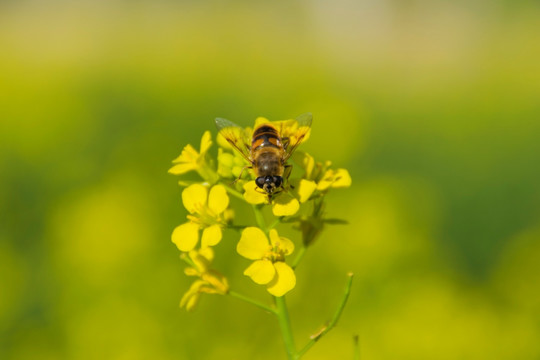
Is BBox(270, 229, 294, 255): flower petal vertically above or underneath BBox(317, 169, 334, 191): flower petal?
underneath

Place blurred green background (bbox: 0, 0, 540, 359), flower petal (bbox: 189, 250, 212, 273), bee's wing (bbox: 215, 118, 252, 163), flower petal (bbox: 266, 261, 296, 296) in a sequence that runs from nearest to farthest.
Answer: flower petal (bbox: 266, 261, 296, 296)
flower petal (bbox: 189, 250, 212, 273)
bee's wing (bbox: 215, 118, 252, 163)
blurred green background (bbox: 0, 0, 540, 359)

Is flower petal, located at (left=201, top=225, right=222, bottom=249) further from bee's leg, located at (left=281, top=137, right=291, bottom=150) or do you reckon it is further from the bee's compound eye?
bee's leg, located at (left=281, top=137, right=291, bottom=150)

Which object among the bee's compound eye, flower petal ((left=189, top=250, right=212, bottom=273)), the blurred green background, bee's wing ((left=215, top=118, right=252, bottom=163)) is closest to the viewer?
the bee's compound eye

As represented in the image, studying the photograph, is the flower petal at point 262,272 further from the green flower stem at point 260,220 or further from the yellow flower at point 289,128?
the yellow flower at point 289,128

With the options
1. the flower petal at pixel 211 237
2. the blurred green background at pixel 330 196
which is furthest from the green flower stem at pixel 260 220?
the blurred green background at pixel 330 196

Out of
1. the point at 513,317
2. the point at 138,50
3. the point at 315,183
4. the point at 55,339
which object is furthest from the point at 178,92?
the point at 315,183

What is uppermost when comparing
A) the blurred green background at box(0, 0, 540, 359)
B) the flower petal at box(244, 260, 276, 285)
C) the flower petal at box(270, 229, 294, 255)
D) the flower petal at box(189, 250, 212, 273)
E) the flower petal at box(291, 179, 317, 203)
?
the flower petal at box(291, 179, 317, 203)

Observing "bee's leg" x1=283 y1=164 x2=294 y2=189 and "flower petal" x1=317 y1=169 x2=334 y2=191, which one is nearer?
"flower petal" x1=317 y1=169 x2=334 y2=191

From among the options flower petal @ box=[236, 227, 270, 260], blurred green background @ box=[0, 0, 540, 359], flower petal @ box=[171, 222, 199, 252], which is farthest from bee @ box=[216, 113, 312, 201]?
blurred green background @ box=[0, 0, 540, 359]

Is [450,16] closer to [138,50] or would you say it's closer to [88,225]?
[138,50]
